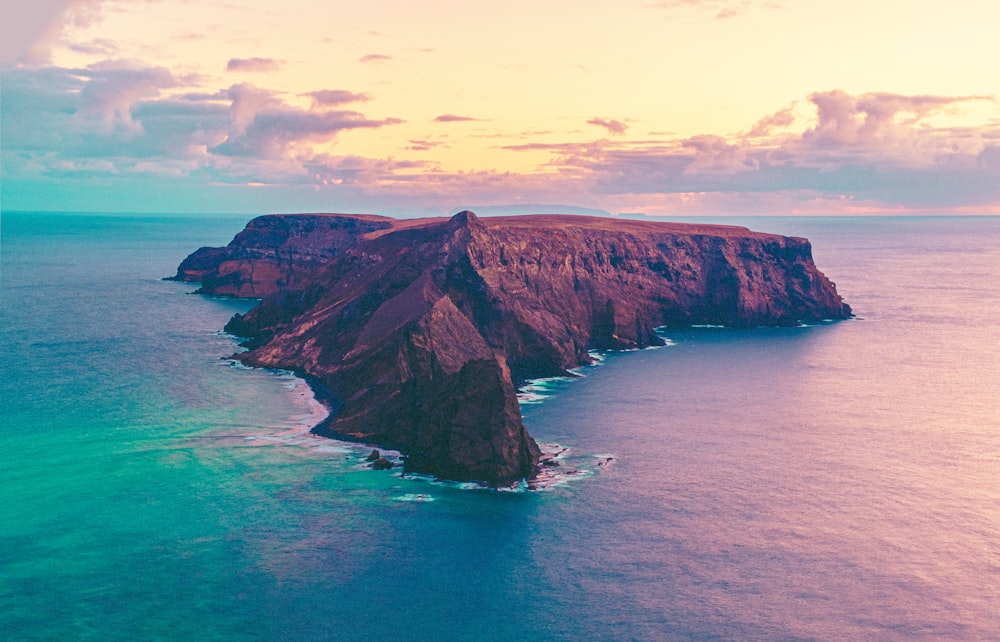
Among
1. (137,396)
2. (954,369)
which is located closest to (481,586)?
(137,396)

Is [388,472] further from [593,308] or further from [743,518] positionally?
[593,308]

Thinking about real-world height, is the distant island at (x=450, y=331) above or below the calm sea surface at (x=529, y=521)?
A: above

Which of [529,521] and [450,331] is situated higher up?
[450,331]

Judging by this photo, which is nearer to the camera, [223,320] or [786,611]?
[786,611]

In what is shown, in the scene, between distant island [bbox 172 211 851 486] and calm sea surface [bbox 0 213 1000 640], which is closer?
calm sea surface [bbox 0 213 1000 640]

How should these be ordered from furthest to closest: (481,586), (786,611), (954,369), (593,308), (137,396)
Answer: (593,308), (954,369), (137,396), (481,586), (786,611)

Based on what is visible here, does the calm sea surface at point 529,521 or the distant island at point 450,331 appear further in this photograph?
the distant island at point 450,331

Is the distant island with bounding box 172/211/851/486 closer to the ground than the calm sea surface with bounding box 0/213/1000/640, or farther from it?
farther from it

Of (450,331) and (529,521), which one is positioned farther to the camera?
(450,331)
